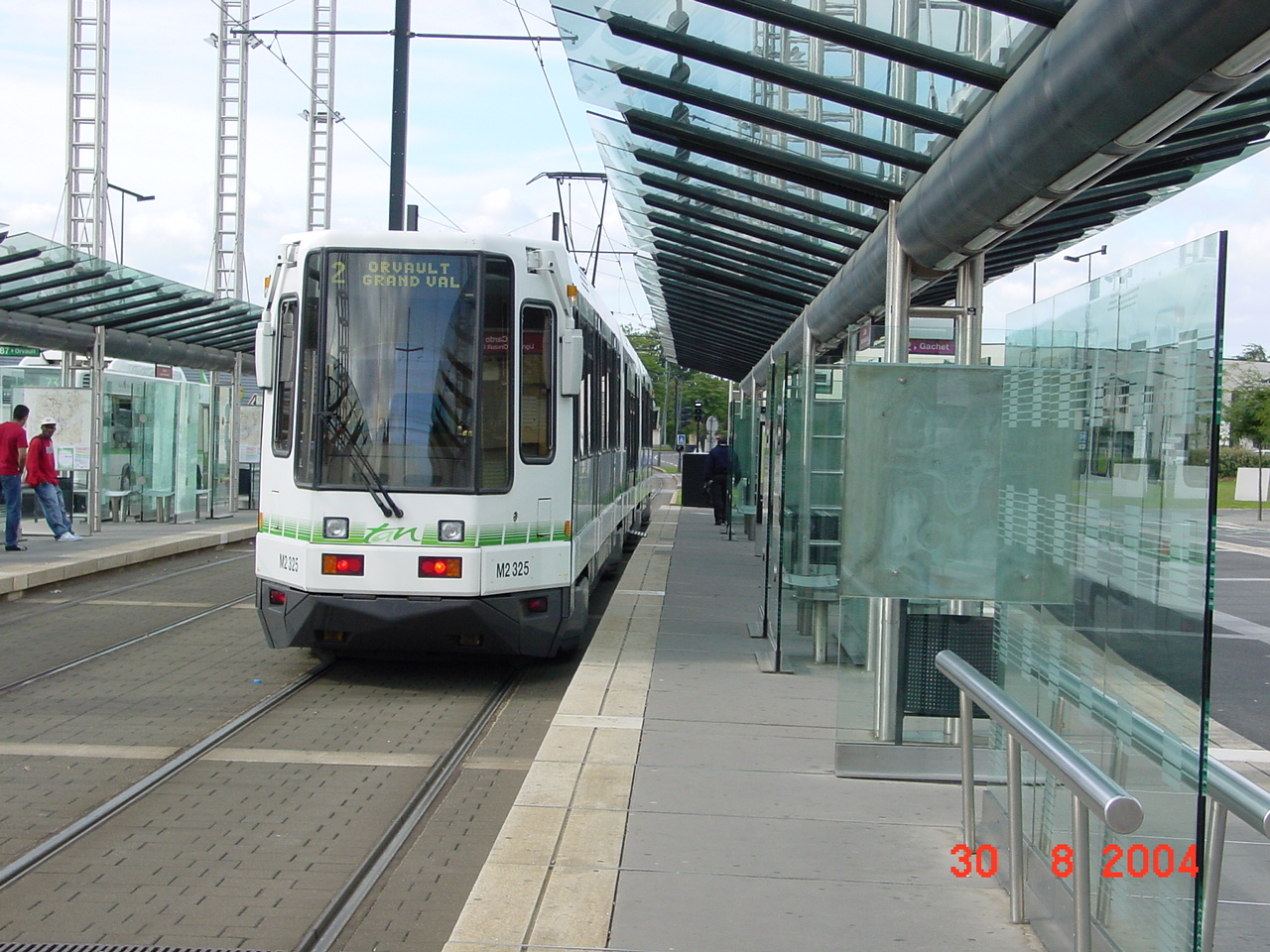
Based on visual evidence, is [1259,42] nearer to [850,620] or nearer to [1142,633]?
[1142,633]

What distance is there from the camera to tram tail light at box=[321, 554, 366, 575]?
900 centimetres

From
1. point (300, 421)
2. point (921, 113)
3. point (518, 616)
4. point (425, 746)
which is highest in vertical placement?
point (921, 113)

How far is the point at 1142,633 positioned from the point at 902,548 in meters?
3.34

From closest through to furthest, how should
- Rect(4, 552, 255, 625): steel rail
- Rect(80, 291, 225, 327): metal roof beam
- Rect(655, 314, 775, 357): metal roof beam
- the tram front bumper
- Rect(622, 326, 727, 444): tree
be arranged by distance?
the tram front bumper
Rect(4, 552, 255, 625): steel rail
Rect(80, 291, 225, 327): metal roof beam
Rect(655, 314, 775, 357): metal roof beam
Rect(622, 326, 727, 444): tree

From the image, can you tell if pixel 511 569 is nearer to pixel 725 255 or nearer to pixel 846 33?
pixel 846 33

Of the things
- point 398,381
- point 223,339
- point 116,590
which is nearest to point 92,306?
point 223,339

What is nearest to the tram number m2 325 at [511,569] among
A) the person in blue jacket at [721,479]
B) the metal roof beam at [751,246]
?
the metal roof beam at [751,246]

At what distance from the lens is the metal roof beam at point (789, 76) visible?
6781 millimetres

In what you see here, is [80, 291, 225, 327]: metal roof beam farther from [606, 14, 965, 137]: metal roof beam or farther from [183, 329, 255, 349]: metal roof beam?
[606, 14, 965, 137]: metal roof beam

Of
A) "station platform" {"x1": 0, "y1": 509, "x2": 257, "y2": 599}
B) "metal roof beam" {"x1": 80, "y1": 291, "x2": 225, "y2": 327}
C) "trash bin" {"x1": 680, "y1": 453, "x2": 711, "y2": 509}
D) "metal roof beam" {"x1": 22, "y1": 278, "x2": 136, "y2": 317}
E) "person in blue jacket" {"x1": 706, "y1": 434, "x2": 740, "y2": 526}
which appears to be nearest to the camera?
"station platform" {"x1": 0, "y1": 509, "x2": 257, "y2": 599}

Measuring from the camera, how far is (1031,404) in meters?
4.68

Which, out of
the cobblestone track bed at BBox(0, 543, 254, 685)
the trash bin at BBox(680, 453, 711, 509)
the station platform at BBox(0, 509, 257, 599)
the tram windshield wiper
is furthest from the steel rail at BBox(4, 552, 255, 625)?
the trash bin at BBox(680, 453, 711, 509)

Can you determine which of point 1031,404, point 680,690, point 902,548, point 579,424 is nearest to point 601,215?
point 579,424

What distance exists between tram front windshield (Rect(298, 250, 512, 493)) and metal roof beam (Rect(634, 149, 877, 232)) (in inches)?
81.4
